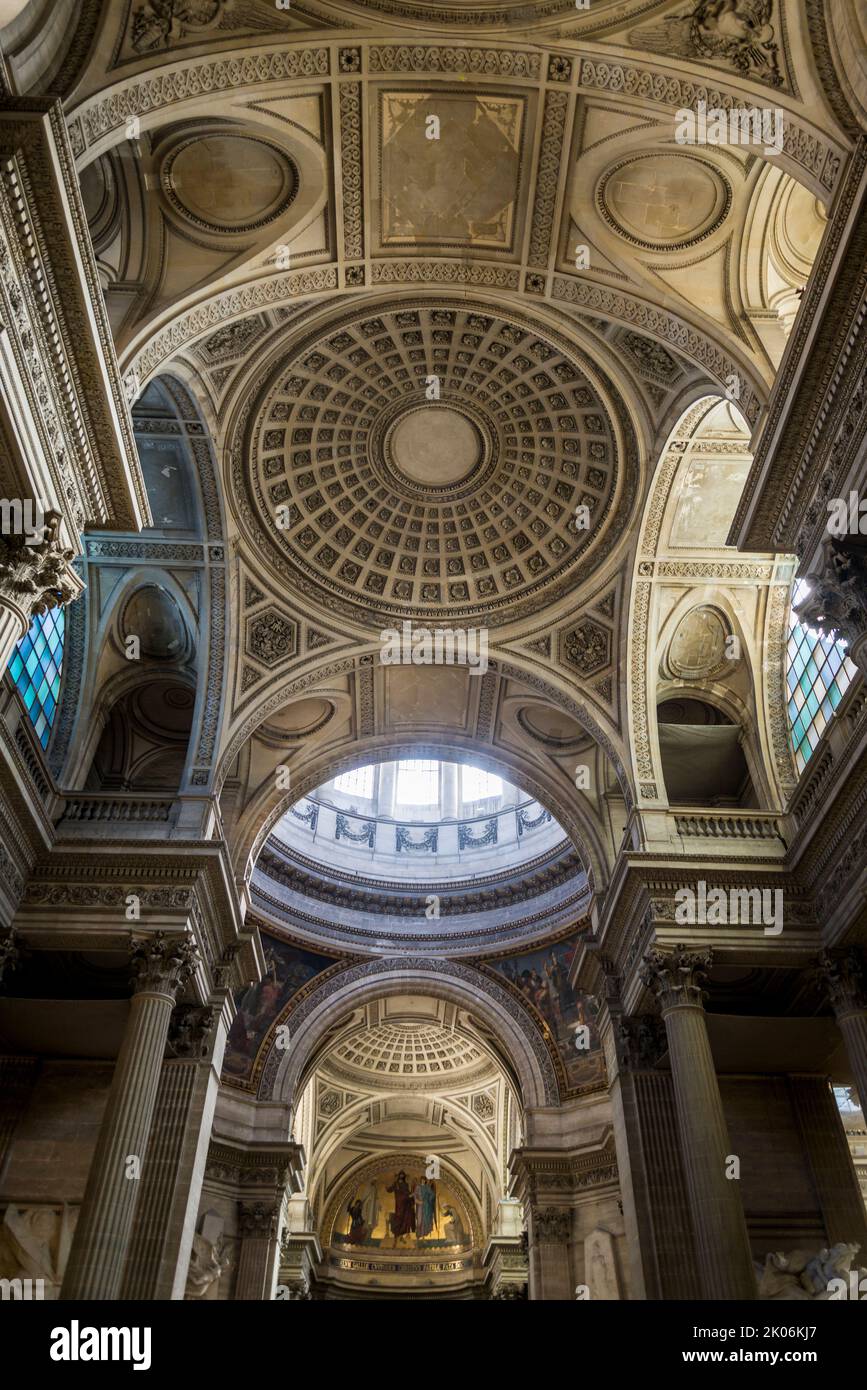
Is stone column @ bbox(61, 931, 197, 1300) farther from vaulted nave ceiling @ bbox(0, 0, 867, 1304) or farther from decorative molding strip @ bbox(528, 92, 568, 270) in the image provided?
decorative molding strip @ bbox(528, 92, 568, 270)

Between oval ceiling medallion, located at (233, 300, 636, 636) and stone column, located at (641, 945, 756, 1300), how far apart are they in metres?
7.68

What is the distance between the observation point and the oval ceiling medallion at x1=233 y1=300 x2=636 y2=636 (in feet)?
53.9

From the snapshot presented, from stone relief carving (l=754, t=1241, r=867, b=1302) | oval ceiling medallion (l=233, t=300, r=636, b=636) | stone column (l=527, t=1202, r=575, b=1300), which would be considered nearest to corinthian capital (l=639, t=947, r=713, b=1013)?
stone relief carving (l=754, t=1241, r=867, b=1302)

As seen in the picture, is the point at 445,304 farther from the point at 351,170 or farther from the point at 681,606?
the point at 681,606

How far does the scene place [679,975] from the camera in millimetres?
14500

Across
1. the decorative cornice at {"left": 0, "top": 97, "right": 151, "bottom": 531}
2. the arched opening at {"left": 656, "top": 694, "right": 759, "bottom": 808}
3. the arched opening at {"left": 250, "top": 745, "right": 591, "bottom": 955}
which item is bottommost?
the decorative cornice at {"left": 0, "top": 97, "right": 151, "bottom": 531}

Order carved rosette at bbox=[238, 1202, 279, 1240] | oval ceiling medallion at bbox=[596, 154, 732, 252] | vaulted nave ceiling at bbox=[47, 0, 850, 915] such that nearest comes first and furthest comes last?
vaulted nave ceiling at bbox=[47, 0, 850, 915] < oval ceiling medallion at bbox=[596, 154, 732, 252] < carved rosette at bbox=[238, 1202, 279, 1240]

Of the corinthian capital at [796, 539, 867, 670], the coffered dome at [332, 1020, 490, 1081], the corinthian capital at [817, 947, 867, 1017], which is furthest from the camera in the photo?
the coffered dome at [332, 1020, 490, 1081]

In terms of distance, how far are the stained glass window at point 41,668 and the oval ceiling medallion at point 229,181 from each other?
7211 millimetres

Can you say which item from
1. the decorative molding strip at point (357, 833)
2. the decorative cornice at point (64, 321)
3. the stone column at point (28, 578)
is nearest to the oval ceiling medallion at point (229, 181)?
the decorative cornice at point (64, 321)

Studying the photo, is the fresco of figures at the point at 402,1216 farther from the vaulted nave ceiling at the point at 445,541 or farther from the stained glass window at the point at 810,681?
the stained glass window at the point at 810,681

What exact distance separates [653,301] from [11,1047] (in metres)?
15.4

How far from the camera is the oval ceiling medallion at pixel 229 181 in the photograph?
1201cm

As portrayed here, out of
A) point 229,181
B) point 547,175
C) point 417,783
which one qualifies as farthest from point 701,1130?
point 417,783
